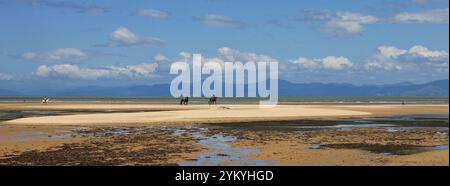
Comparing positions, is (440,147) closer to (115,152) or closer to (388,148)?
(388,148)

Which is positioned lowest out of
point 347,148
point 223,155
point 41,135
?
point 223,155

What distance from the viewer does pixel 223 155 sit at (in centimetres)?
2152

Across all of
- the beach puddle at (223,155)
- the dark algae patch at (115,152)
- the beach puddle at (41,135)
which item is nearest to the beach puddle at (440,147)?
the beach puddle at (223,155)

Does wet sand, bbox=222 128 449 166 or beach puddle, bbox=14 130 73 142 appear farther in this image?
beach puddle, bbox=14 130 73 142

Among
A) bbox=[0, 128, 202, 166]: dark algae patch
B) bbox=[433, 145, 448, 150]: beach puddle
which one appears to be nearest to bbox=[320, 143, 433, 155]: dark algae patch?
bbox=[433, 145, 448, 150]: beach puddle

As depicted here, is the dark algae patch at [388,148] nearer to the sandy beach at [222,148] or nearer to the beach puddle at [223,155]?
the sandy beach at [222,148]

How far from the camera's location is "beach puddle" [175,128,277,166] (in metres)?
19.2

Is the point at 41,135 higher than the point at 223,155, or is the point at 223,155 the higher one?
the point at 41,135

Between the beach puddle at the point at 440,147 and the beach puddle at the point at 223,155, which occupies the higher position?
the beach puddle at the point at 440,147

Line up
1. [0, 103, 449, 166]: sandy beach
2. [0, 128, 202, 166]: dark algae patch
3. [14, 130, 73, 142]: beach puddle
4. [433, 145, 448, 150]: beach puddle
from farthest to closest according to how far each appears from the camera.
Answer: [14, 130, 73, 142]: beach puddle → [433, 145, 448, 150]: beach puddle → [0, 128, 202, 166]: dark algae patch → [0, 103, 449, 166]: sandy beach

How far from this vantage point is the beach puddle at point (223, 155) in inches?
755

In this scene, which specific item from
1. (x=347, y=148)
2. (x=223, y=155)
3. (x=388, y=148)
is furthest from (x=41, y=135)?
(x=388, y=148)

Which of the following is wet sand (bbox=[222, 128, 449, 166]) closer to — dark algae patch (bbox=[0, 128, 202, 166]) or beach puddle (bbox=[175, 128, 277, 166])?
beach puddle (bbox=[175, 128, 277, 166])
